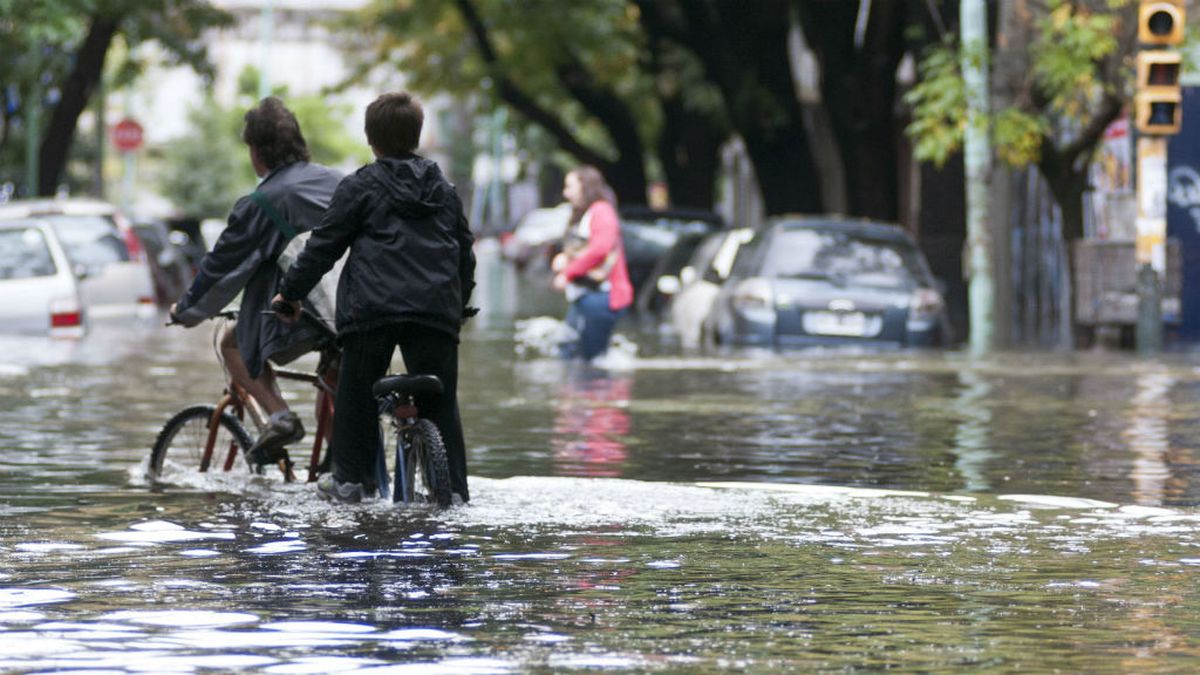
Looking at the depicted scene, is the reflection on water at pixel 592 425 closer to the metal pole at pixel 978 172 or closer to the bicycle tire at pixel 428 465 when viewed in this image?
the bicycle tire at pixel 428 465

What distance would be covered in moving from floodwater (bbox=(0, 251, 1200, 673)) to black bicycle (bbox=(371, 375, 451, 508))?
0.11 meters

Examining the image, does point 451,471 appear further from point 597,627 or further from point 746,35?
point 746,35

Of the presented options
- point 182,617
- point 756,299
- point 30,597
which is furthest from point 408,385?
point 756,299

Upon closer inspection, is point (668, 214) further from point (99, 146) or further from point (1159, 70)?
point (99, 146)

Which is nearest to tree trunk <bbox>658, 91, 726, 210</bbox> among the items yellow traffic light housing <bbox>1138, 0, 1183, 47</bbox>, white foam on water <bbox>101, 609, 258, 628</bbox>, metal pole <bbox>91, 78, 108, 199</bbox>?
metal pole <bbox>91, 78, 108, 199</bbox>

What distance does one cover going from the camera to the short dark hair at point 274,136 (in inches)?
443

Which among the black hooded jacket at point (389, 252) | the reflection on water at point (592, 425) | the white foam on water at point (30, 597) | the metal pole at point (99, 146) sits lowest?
the white foam on water at point (30, 597)

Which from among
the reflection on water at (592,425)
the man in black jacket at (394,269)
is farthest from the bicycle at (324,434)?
the reflection on water at (592,425)

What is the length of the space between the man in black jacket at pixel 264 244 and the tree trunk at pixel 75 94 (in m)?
30.2

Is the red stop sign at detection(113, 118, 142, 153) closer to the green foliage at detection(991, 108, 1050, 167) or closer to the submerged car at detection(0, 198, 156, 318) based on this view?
the submerged car at detection(0, 198, 156, 318)

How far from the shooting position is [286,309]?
34.8 ft

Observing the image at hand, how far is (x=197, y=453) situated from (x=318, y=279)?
1926mm

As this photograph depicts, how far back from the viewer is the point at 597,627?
7.66 metres

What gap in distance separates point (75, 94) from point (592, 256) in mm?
22779
